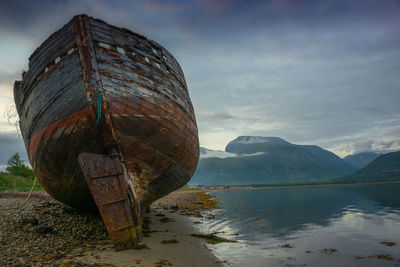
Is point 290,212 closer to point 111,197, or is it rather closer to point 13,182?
point 111,197

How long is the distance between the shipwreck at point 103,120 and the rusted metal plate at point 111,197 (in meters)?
0.02

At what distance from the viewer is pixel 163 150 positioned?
634 centimetres

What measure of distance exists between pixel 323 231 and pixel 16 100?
1213 cm


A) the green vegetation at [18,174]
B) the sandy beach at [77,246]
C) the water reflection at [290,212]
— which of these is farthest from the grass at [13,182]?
the water reflection at [290,212]

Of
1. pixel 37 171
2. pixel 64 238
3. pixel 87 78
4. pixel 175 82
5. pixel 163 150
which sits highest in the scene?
pixel 175 82

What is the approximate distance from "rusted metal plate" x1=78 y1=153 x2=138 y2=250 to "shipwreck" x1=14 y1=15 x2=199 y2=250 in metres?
0.02

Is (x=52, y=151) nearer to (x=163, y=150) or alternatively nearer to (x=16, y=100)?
(x=163, y=150)

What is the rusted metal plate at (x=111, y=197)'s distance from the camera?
4.73 m

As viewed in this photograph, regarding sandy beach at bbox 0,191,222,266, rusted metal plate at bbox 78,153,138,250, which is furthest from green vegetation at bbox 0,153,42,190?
rusted metal plate at bbox 78,153,138,250

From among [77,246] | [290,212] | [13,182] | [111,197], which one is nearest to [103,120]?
[111,197]

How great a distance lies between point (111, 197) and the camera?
4805mm

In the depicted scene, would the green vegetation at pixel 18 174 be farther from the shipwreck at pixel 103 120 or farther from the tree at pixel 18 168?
the shipwreck at pixel 103 120

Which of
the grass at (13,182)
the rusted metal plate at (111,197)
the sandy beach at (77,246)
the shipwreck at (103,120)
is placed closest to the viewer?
the sandy beach at (77,246)

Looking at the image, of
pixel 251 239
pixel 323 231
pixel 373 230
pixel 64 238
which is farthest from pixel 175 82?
pixel 373 230
